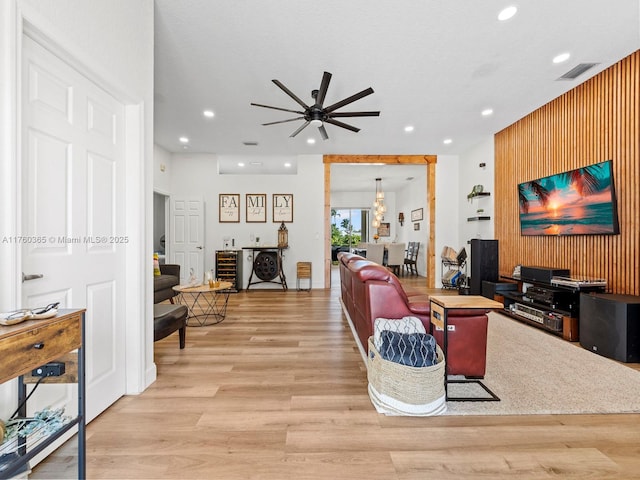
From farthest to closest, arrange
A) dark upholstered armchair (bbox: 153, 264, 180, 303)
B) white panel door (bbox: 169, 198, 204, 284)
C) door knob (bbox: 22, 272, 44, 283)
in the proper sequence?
white panel door (bbox: 169, 198, 204, 284) → dark upholstered armchair (bbox: 153, 264, 180, 303) → door knob (bbox: 22, 272, 44, 283)

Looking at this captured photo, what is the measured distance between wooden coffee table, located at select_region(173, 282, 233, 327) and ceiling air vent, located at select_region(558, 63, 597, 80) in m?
4.94

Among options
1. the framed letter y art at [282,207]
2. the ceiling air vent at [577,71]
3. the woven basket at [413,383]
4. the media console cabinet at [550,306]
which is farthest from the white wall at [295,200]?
the woven basket at [413,383]

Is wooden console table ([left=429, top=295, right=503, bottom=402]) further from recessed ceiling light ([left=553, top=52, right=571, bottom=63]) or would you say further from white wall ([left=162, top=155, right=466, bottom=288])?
white wall ([left=162, top=155, right=466, bottom=288])

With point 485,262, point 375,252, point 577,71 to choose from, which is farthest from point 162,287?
point 375,252

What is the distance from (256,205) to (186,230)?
1.68m

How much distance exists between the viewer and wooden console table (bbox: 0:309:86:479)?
0.96 meters

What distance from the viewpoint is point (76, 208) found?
1.75m

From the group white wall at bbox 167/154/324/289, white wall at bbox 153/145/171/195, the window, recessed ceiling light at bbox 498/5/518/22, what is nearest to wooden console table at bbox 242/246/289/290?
white wall at bbox 167/154/324/289

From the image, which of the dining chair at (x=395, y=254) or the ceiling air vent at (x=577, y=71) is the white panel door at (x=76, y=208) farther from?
the dining chair at (x=395, y=254)

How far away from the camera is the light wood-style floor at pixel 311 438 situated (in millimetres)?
1466

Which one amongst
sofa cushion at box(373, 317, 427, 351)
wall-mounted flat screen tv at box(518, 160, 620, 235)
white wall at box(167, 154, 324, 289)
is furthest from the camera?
white wall at box(167, 154, 324, 289)

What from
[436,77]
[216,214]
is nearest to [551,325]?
[436,77]

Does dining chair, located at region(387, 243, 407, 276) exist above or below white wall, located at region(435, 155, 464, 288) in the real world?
below

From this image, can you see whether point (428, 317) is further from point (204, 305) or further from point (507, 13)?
point (204, 305)
